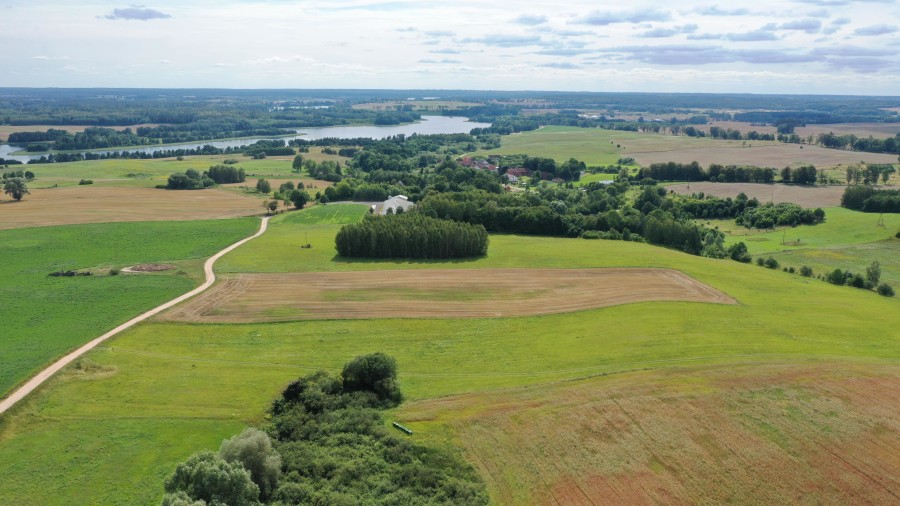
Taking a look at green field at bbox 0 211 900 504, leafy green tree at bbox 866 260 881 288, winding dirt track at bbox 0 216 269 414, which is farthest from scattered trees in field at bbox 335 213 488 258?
leafy green tree at bbox 866 260 881 288

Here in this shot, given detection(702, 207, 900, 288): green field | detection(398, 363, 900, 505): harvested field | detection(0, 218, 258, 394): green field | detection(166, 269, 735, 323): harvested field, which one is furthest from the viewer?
detection(702, 207, 900, 288): green field

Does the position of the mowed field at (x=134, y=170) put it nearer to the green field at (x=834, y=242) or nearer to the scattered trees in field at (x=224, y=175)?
the scattered trees in field at (x=224, y=175)

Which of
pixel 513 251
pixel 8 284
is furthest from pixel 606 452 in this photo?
pixel 8 284

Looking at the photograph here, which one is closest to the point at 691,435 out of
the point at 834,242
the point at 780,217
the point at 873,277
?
the point at 873,277

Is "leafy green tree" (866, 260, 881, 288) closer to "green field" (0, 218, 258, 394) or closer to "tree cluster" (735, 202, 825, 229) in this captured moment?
"tree cluster" (735, 202, 825, 229)

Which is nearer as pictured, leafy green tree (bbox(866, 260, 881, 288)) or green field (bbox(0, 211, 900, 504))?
green field (bbox(0, 211, 900, 504))
